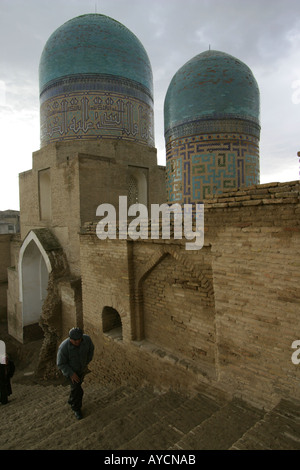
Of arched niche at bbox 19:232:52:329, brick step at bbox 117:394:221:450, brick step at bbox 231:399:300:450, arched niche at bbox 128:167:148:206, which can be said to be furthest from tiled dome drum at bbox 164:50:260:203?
arched niche at bbox 19:232:52:329

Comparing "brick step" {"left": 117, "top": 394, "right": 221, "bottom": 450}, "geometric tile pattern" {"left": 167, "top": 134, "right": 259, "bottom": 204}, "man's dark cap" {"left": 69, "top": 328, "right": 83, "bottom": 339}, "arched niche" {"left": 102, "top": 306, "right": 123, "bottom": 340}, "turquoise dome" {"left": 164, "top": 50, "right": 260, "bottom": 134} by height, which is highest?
"turquoise dome" {"left": 164, "top": 50, "right": 260, "bottom": 134}

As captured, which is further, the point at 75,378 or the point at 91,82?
the point at 91,82

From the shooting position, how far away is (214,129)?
5.95 meters

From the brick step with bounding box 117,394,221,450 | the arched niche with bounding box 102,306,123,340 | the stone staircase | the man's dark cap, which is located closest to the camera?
the stone staircase

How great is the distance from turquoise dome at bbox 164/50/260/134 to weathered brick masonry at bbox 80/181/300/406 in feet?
10.5

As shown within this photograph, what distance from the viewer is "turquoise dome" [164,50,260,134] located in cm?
601

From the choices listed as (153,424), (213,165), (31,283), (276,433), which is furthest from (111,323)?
(31,283)

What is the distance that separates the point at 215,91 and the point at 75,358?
18.4 feet

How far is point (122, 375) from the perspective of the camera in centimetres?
531

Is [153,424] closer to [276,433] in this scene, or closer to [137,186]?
[276,433]

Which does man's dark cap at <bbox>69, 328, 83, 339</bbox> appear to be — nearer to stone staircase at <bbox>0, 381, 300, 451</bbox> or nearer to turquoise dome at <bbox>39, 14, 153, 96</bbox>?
stone staircase at <bbox>0, 381, 300, 451</bbox>
